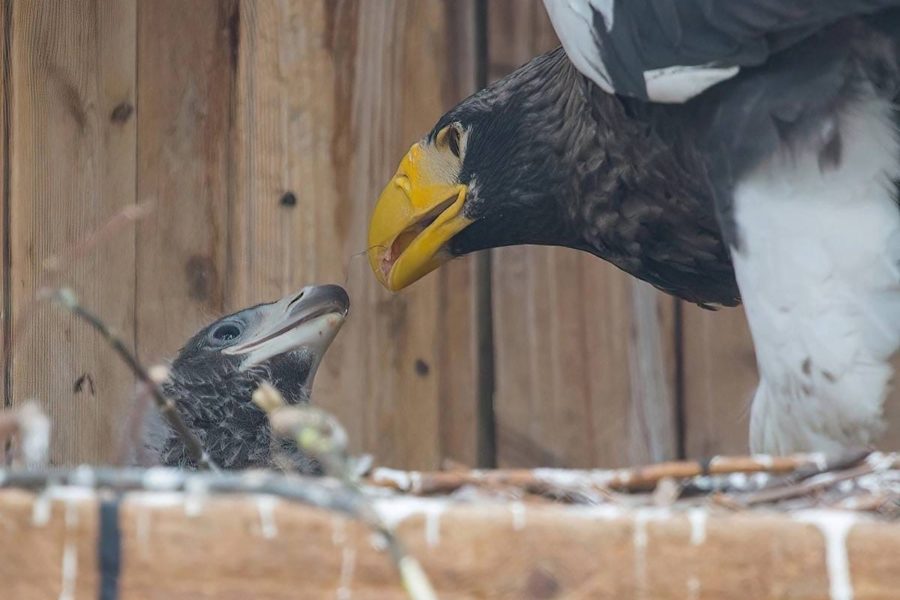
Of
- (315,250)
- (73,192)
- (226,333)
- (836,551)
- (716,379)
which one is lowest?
(836,551)

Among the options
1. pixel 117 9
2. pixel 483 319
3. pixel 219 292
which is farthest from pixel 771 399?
pixel 117 9

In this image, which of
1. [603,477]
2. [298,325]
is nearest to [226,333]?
[298,325]

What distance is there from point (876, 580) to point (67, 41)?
89.1 inches

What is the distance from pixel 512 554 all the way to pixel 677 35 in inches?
48.9

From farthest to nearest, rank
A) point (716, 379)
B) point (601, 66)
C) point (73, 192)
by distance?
point (716, 379)
point (73, 192)
point (601, 66)

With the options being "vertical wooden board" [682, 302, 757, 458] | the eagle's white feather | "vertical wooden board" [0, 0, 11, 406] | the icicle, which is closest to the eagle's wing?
the eagle's white feather

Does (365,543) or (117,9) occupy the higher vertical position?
(117,9)

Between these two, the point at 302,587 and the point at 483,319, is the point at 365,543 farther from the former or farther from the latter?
the point at 483,319

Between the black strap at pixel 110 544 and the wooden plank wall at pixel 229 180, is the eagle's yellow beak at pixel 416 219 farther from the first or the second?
the black strap at pixel 110 544

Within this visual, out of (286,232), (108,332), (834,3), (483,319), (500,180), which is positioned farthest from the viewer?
(483,319)

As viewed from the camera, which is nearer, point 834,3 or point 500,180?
point 834,3

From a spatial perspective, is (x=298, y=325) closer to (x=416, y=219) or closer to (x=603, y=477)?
(x=416, y=219)

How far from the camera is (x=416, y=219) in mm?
3066

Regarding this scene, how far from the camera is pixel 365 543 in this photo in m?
1.45
